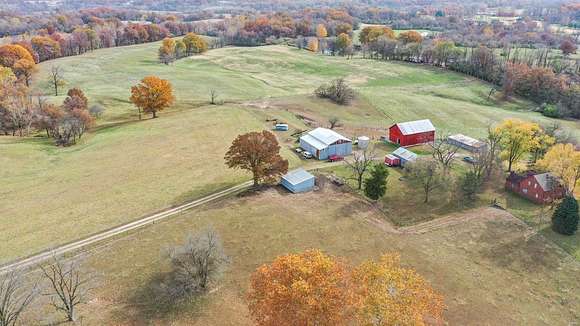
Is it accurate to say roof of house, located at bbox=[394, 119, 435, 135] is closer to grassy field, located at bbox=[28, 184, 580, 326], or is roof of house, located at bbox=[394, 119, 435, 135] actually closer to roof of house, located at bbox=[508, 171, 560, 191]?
roof of house, located at bbox=[508, 171, 560, 191]

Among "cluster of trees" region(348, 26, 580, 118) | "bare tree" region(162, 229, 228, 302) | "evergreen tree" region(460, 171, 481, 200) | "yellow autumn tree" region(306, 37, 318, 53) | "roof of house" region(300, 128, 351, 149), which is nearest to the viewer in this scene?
"bare tree" region(162, 229, 228, 302)

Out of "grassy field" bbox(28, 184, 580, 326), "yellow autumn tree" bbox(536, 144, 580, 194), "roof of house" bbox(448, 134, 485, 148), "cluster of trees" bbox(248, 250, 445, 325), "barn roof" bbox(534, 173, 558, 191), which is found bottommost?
"grassy field" bbox(28, 184, 580, 326)

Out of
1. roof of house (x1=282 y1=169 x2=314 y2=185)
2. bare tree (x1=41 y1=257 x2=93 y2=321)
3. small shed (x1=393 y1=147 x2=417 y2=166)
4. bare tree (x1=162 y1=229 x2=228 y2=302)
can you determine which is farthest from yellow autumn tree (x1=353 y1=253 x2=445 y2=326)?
small shed (x1=393 y1=147 x2=417 y2=166)

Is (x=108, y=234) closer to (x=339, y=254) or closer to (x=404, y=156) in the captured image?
(x=339, y=254)

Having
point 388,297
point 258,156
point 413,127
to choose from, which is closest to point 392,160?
point 413,127

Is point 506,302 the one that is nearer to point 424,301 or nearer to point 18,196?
point 424,301

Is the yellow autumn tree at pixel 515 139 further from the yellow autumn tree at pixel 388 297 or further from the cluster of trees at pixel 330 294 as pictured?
the cluster of trees at pixel 330 294

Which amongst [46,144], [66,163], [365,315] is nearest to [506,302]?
[365,315]
